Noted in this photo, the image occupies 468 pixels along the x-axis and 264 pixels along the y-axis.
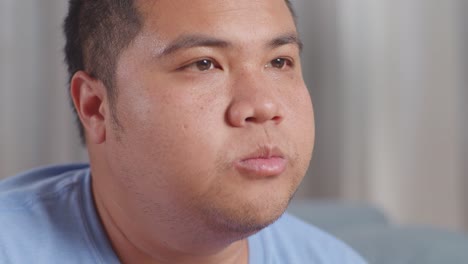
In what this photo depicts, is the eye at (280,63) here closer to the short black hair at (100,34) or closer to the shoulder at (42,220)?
the short black hair at (100,34)

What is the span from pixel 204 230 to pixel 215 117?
6.8 inches

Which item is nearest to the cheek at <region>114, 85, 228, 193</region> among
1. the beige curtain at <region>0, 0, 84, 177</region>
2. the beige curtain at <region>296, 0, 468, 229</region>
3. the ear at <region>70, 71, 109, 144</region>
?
the ear at <region>70, 71, 109, 144</region>

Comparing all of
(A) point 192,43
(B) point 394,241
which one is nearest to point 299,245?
(B) point 394,241

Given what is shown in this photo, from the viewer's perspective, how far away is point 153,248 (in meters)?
1.21

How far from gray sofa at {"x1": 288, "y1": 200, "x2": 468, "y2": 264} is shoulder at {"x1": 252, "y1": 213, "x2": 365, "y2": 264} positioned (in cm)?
24

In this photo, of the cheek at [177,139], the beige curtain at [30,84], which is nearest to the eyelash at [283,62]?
the cheek at [177,139]

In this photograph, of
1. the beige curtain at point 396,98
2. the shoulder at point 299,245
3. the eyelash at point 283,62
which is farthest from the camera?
the beige curtain at point 396,98

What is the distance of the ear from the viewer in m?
1.21

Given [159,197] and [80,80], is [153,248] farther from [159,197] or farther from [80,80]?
[80,80]

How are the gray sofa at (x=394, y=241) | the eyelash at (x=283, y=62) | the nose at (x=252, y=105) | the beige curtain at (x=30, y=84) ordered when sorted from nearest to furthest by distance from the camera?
the nose at (x=252, y=105)
the eyelash at (x=283, y=62)
the gray sofa at (x=394, y=241)
the beige curtain at (x=30, y=84)

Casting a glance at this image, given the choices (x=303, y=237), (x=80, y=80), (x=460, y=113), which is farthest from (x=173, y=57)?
(x=460, y=113)

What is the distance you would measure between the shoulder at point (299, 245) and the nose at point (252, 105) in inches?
14.1

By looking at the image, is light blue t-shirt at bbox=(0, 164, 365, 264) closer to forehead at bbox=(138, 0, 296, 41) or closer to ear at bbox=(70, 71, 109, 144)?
ear at bbox=(70, 71, 109, 144)

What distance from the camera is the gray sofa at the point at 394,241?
66.4 inches
